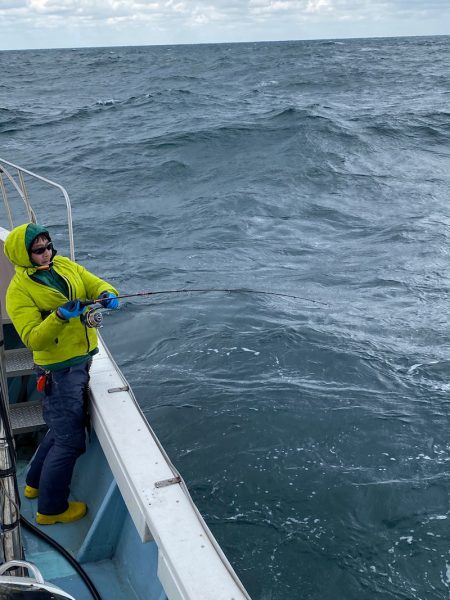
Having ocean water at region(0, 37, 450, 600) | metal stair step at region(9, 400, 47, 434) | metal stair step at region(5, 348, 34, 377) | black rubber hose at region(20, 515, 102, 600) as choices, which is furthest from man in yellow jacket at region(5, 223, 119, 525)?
ocean water at region(0, 37, 450, 600)

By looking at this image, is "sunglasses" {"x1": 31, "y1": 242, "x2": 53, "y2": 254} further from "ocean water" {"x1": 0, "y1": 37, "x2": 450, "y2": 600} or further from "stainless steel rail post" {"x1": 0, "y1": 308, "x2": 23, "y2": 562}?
"ocean water" {"x1": 0, "y1": 37, "x2": 450, "y2": 600}

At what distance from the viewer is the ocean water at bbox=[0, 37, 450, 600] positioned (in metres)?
4.81

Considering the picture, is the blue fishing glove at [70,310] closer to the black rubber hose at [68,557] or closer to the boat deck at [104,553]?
the boat deck at [104,553]

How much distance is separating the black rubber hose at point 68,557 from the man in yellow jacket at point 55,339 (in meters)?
0.12

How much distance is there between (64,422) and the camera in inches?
149

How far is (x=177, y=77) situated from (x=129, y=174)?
28619 mm

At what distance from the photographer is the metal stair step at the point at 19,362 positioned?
14.8ft

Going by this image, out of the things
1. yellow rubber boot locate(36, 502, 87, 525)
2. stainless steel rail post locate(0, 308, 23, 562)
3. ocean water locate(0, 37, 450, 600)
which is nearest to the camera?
stainless steel rail post locate(0, 308, 23, 562)

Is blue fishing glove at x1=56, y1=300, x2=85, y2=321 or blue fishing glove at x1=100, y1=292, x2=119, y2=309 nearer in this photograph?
blue fishing glove at x1=56, y1=300, x2=85, y2=321

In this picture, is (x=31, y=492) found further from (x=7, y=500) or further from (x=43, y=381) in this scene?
(x=7, y=500)

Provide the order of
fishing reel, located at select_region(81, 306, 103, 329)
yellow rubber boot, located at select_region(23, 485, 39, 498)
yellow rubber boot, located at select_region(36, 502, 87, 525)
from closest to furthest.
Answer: fishing reel, located at select_region(81, 306, 103, 329) < yellow rubber boot, located at select_region(36, 502, 87, 525) < yellow rubber boot, located at select_region(23, 485, 39, 498)

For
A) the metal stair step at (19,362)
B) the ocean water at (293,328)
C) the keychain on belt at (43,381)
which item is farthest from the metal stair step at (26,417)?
the ocean water at (293,328)

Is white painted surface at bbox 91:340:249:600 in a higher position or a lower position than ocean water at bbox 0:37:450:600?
higher

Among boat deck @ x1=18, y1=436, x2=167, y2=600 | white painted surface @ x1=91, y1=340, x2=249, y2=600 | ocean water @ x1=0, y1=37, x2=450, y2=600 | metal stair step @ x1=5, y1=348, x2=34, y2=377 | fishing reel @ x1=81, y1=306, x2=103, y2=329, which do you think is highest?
fishing reel @ x1=81, y1=306, x2=103, y2=329
